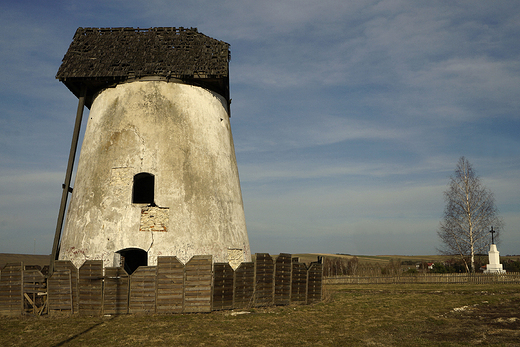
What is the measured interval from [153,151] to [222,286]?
595 centimetres

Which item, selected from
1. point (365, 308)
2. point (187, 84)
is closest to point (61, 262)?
point (187, 84)

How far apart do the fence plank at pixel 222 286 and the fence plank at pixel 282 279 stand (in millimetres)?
2200

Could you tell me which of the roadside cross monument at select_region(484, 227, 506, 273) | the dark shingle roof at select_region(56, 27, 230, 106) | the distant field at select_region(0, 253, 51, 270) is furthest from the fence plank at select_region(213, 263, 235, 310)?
the distant field at select_region(0, 253, 51, 270)

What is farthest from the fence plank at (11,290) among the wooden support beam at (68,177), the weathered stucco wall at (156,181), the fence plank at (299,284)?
the fence plank at (299,284)

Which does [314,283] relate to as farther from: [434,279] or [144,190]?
[434,279]

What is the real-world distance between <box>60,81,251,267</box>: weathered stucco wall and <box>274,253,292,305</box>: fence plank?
1949mm

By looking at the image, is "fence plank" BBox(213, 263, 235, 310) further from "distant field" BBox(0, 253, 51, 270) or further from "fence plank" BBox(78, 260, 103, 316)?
"distant field" BBox(0, 253, 51, 270)

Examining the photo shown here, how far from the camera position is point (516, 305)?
16.3 meters

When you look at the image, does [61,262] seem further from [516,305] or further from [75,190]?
[516,305]

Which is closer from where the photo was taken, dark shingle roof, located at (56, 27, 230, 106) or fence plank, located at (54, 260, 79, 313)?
fence plank, located at (54, 260, 79, 313)

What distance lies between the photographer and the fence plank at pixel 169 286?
12.9m

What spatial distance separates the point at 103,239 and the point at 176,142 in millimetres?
4548

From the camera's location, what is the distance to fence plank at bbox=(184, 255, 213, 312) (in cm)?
1312

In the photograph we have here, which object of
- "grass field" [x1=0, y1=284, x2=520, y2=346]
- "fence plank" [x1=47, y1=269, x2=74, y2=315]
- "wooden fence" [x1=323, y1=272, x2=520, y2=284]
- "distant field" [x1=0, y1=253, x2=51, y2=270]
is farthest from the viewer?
"distant field" [x1=0, y1=253, x2=51, y2=270]
